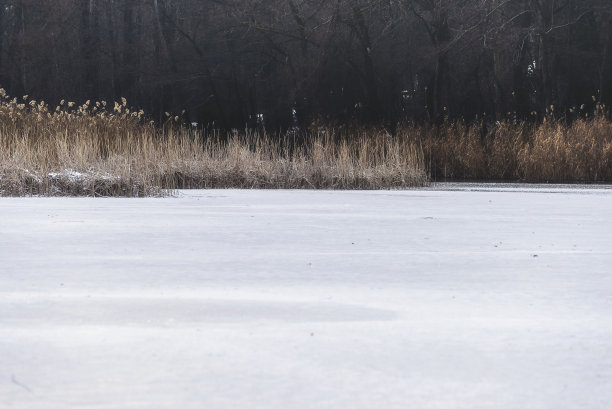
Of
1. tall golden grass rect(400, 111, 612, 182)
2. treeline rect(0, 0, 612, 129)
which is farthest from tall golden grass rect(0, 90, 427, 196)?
treeline rect(0, 0, 612, 129)

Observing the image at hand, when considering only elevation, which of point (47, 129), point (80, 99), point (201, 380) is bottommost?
point (201, 380)

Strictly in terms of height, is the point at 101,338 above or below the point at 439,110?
below

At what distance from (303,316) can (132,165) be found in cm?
893

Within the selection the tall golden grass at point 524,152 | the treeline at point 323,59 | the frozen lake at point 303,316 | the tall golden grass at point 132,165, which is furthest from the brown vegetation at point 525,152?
the frozen lake at point 303,316

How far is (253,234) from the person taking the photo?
6574 millimetres

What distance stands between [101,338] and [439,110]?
880 inches

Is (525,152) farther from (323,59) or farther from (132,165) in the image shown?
(323,59)

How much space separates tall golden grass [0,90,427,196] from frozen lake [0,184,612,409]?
4.11m

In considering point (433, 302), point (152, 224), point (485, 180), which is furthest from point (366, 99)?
point (433, 302)

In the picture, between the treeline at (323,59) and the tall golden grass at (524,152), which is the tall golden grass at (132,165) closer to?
the tall golden grass at (524,152)

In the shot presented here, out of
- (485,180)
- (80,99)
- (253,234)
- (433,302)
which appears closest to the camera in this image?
(433,302)

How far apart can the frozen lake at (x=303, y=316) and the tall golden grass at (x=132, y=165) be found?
13.5ft

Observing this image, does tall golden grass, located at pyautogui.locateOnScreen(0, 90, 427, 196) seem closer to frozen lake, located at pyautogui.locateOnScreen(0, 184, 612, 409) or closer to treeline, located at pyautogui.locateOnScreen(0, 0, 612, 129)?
frozen lake, located at pyautogui.locateOnScreen(0, 184, 612, 409)

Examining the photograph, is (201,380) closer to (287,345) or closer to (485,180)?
(287,345)
